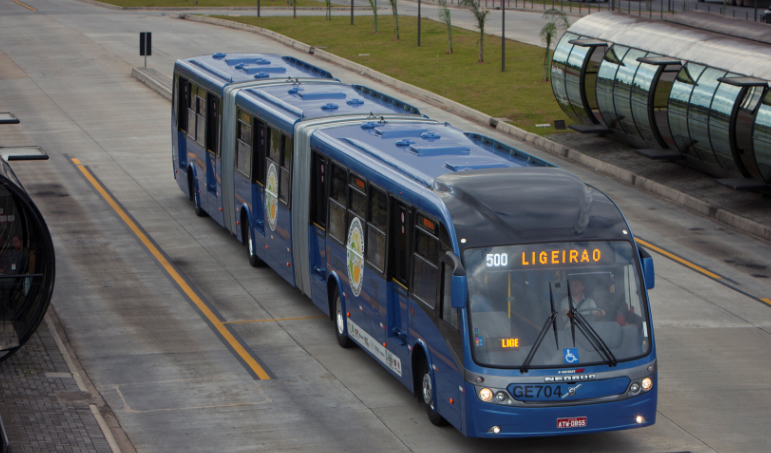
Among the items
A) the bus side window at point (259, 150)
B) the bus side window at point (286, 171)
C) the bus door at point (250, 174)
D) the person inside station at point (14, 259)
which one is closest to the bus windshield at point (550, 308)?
the person inside station at point (14, 259)

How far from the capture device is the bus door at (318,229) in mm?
16547

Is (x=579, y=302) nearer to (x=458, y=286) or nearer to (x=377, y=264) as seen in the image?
(x=458, y=286)

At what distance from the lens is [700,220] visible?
23844mm

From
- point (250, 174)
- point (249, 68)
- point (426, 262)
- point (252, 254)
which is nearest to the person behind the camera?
point (426, 262)

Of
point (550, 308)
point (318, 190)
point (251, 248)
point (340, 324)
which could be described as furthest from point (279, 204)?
point (550, 308)

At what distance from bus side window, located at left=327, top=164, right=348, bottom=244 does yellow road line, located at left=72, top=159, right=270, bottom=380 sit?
2.04 meters

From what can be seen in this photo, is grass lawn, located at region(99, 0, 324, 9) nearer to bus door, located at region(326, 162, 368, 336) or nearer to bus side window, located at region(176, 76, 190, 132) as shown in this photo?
bus side window, located at region(176, 76, 190, 132)

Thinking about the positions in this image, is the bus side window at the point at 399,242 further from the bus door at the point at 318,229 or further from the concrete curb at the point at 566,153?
the concrete curb at the point at 566,153

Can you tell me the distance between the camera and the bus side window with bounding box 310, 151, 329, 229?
651 inches

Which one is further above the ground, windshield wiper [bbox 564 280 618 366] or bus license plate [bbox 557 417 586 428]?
windshield wiper [bbox 564 280 618 366]

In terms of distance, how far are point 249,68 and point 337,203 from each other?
7.59 metres

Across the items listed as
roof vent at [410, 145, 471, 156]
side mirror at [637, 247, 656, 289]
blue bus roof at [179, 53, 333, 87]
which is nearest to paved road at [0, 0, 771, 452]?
side mirror at [637, 247, 656, 289]

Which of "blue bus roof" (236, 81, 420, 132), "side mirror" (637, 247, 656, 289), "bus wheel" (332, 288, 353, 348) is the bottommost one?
"bus wheel" (332, 288, 353, 348)

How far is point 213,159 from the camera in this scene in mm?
22297
